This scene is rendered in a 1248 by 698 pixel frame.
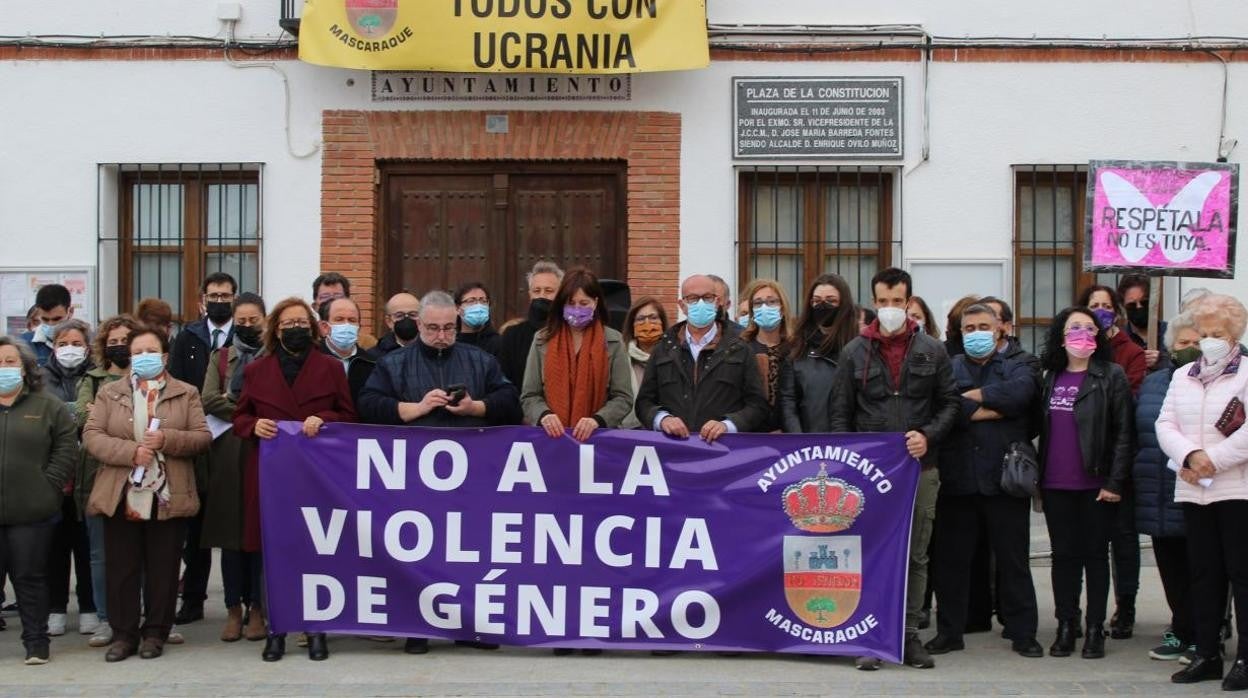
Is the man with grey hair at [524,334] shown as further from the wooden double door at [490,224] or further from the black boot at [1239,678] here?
the black boot at [1239,678]

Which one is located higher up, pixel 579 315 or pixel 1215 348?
pixel 579 315

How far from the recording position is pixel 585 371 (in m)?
7.87

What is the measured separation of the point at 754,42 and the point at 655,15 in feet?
2.94

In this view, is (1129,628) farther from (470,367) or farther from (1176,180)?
(470,367)

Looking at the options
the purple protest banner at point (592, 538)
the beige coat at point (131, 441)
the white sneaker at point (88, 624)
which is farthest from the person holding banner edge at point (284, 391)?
the white sneaker at point (88, 624)

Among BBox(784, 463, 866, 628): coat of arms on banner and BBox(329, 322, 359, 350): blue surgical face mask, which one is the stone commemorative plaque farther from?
BBox(784, 463, 866, 628): coat of arms on banner

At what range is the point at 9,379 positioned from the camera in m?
7.56

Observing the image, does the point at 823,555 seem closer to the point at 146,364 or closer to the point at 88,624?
the point at 146,364

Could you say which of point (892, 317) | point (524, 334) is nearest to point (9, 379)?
point (524, 334)

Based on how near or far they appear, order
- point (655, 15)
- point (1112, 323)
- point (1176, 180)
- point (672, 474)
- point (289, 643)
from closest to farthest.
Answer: point (672, 474) → point (289, 643) → point (1112, 323) → point (1176, 180) → point (655, 15)

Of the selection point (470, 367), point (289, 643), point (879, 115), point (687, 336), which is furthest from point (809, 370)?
point (879, 115)

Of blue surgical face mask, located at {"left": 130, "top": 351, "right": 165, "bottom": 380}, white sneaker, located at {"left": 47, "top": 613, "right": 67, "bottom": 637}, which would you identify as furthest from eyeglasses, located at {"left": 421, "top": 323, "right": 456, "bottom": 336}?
white sneaker, located at {"left": 47, "top": 613, "right": 67, "bottom": 637}

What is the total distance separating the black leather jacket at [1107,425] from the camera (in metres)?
7.66

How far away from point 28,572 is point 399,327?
7.92 feet
